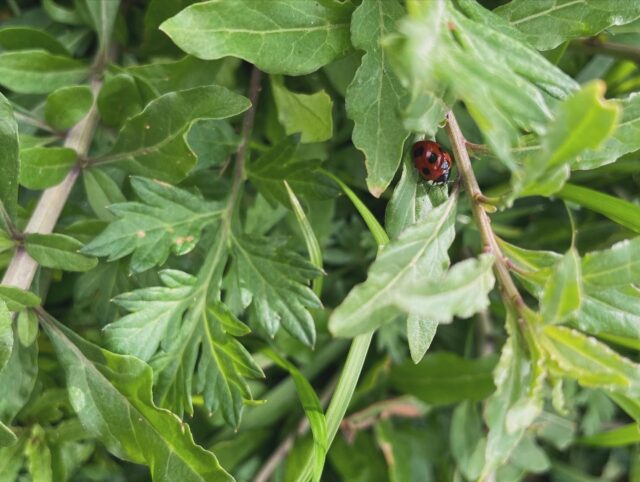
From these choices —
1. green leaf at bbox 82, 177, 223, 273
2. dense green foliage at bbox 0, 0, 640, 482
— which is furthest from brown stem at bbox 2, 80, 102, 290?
green leaf at bbox 82, 177, 223, 273

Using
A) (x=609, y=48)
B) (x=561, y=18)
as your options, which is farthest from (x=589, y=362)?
(x=609, y=48)

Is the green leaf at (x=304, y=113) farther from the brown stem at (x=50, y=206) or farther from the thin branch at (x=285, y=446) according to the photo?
the thin branch at (x=285, y=446)

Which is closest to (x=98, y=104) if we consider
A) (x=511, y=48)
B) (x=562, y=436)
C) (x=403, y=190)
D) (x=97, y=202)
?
(x=97, y=202)

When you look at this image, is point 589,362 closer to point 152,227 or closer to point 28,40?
point 152,227

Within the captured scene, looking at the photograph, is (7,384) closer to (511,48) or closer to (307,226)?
(307,226)

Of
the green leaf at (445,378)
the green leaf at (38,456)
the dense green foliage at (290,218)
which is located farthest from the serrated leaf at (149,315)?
the green leaf at (445,378)

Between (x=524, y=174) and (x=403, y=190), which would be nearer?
(x=524, y=174)

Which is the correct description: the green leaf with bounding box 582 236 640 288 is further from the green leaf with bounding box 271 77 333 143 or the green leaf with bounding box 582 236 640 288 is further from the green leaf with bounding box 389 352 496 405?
the green leaf with bounding box 389 352 496 405
